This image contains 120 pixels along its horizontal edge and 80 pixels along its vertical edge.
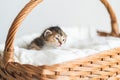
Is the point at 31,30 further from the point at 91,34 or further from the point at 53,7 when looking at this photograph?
the point at 91,34

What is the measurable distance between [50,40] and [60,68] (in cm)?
31

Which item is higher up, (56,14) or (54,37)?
(56,14)

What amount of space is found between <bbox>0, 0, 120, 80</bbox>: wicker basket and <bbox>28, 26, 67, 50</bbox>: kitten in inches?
8.5

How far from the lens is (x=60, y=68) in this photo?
665 millimetres

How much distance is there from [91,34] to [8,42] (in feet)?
1.75

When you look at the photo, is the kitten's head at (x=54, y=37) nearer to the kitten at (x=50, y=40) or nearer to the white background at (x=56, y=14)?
the kitten at (x=50, y=40)

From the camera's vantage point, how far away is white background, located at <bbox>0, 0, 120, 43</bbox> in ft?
4.01

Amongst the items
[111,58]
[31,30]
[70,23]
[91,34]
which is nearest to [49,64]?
[111,58]

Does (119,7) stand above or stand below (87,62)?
above

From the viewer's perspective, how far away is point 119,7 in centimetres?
153

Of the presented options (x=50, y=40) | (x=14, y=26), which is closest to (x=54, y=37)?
(x=50, y=40)

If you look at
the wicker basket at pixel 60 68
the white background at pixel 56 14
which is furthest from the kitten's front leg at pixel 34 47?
the white background at pixel 56 14

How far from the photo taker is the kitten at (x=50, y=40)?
0.97 metres

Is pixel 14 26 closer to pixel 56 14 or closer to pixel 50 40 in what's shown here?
pixel 50 40
